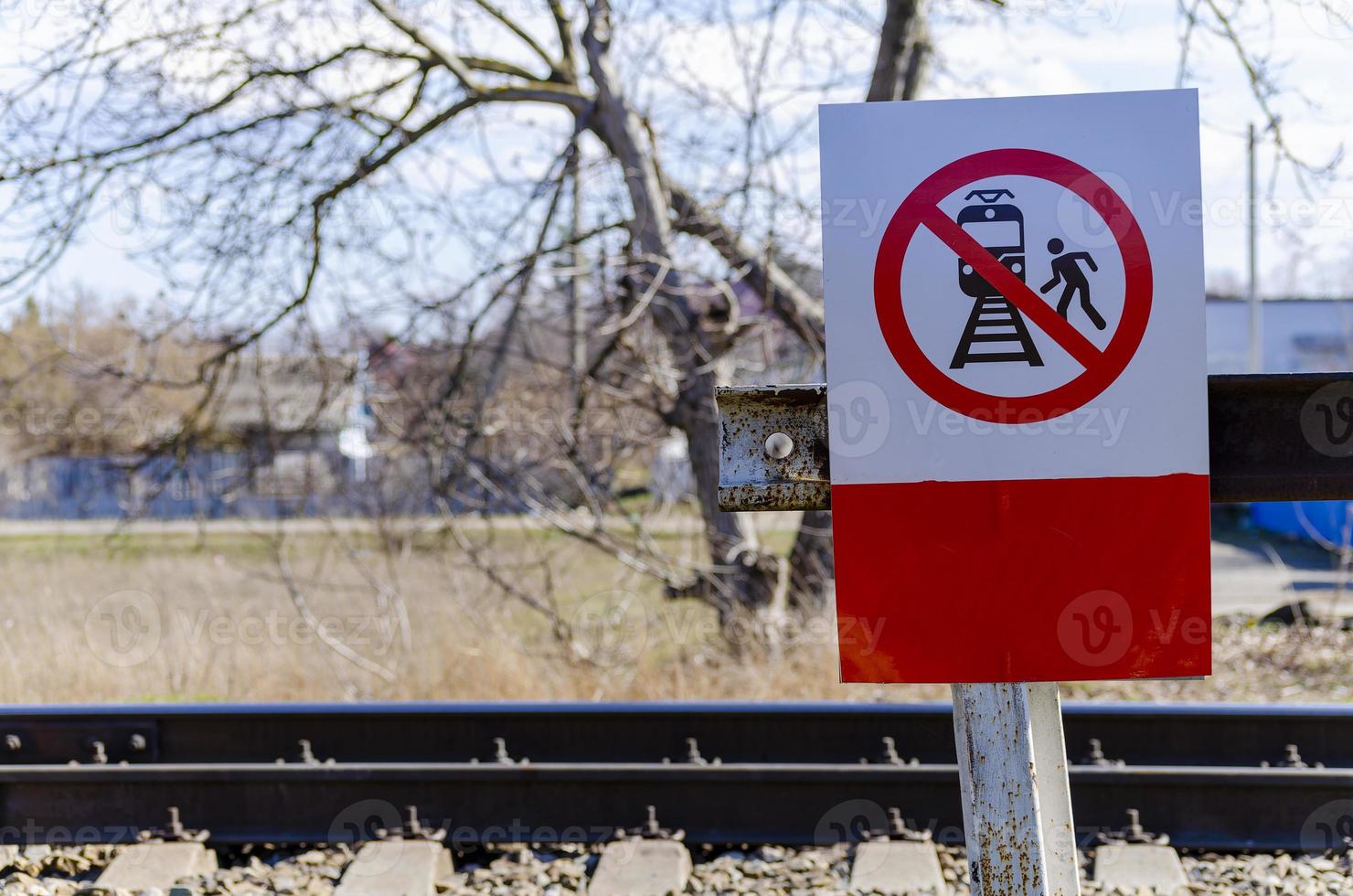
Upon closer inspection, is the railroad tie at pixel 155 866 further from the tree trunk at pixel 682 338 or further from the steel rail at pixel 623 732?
the tree trunk at pixel 682 338

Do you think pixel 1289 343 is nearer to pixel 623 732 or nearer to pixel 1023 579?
pixel 623 732

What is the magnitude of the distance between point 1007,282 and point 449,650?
521cm

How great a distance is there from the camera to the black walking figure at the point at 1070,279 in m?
1.94

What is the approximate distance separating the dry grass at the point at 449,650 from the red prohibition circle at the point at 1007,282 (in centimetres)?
359

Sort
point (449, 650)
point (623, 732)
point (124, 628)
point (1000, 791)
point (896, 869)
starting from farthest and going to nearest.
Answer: point (124, 628) < point (449, 650) < point (623, 732) < point (896, 869) < point (1000, 791)

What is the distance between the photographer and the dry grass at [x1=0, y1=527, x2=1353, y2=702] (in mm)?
5676

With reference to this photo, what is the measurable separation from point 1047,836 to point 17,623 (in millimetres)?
7258

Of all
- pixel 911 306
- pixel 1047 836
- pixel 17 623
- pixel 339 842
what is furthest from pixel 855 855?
pixel 17 623

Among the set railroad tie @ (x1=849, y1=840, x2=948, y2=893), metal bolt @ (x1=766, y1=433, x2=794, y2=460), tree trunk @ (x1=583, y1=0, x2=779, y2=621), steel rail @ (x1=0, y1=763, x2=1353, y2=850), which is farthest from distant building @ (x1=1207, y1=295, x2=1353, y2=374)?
metal bolt @ (x1=766, y1=433, x2=794, y2=460)

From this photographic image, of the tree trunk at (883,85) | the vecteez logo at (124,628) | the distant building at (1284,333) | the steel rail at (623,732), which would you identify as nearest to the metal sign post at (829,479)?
the steel rail at (623,732)

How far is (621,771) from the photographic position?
3.83 metres

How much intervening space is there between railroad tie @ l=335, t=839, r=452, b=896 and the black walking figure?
2.58 m

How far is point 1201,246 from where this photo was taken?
1.96 metres

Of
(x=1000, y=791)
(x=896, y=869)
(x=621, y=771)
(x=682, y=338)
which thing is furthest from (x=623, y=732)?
(x=682, y=338)
